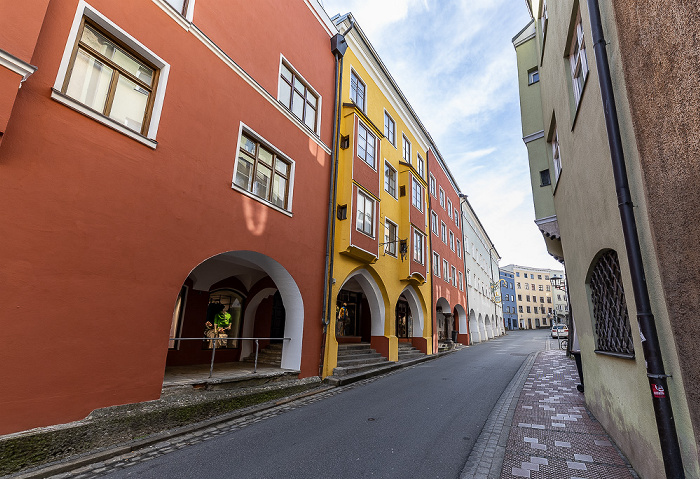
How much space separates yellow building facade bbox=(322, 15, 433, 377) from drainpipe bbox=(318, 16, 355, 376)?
129 mm

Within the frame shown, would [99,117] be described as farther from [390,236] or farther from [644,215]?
[390,236]

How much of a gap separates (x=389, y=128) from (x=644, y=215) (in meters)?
15.6

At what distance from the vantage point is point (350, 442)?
5.61 meters

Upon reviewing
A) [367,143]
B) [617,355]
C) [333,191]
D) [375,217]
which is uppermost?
[367,143]

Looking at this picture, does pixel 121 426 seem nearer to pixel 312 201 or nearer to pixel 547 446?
pixel 547 446

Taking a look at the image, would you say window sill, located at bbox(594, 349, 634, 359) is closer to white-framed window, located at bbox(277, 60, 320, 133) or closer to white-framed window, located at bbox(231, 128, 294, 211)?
white-framed window, located at bbox(231, 128, 294, 211)

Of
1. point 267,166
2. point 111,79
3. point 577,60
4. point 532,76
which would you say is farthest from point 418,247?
point 111,79

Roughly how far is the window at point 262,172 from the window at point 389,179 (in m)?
7.60

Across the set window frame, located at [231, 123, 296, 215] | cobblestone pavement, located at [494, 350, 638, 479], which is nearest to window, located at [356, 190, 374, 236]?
window frame, located at [231, 123, 296, 215]

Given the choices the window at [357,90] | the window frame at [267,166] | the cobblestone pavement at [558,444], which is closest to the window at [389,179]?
the window at [357,90]

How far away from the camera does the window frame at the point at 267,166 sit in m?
8.34

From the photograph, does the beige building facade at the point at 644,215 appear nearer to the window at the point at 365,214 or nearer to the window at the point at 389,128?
the window at the point at 365,214

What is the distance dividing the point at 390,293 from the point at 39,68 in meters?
13.3

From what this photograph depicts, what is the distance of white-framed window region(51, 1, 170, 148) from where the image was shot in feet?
17.8
